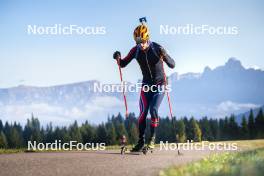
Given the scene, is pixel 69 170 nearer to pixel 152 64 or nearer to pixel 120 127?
pixel 152 64

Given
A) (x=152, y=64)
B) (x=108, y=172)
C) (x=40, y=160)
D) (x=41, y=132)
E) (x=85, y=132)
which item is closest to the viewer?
(x=108, y=172)

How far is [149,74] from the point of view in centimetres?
1515

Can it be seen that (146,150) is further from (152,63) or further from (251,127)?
(251,127)

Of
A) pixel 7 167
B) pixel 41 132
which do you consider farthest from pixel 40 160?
pixel 41 132

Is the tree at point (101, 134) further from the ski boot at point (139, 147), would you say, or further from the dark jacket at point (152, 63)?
the dark jacket at point (152, 63)

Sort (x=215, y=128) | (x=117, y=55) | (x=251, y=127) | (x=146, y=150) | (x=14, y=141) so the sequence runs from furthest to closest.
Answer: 1. (x=14, y=141)
2. (x=215, y=128)
3. (x=251, y=127)
4. (x=117, y=55)
5. (x=146, y=150)

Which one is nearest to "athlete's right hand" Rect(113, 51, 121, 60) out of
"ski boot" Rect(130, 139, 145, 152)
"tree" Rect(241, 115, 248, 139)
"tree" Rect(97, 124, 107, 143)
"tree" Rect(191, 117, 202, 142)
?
"ski boot" Rect(130, 139, 145, 152)

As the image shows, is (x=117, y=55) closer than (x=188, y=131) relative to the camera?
Yes

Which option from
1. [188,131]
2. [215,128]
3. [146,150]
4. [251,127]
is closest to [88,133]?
[188,131]

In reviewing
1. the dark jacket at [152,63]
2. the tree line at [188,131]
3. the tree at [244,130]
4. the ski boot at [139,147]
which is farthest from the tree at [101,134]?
the dark jacket at [152,63]

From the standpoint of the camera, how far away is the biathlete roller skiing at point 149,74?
15.1 m

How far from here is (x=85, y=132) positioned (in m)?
135

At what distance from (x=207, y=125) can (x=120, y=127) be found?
26.1 m

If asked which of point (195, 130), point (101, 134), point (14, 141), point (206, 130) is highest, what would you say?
point (206, 130)
